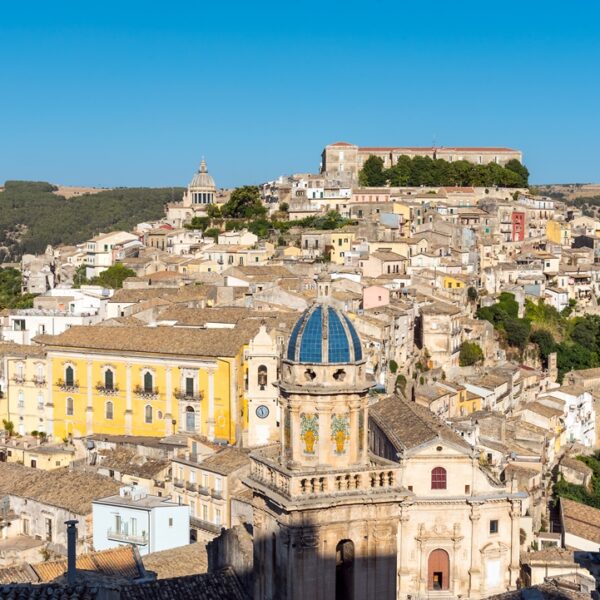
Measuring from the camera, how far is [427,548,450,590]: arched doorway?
27109mm

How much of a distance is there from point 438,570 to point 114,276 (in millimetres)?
35432

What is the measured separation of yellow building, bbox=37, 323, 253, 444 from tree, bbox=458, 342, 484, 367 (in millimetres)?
13504

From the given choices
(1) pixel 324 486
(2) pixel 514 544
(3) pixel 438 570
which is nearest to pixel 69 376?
(3) pixel 438 570

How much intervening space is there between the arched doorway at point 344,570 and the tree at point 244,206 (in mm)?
59371

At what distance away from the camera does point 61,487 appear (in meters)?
28.4

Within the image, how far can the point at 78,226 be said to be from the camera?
395 feet

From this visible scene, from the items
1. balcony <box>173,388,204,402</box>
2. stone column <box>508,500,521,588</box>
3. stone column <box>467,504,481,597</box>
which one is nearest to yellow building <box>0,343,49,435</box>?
balcony <box>173,388,204,402</box>

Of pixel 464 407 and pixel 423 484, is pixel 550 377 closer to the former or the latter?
pixel 464 407

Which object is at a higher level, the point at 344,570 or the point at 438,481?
the point at 344,570

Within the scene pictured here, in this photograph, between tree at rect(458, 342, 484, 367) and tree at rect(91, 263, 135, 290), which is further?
tree at rect(91, 263, 135, 290)

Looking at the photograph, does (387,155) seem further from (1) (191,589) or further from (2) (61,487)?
(1) (191,589)

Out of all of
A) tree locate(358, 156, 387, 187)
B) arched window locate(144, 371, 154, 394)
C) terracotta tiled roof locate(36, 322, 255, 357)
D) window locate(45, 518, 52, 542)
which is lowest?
window locate(45, 518, 52, 542)

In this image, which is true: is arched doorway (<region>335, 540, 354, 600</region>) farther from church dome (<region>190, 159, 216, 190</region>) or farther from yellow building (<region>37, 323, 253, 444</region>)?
church dome (<region>190, 159, 216, 190</region>)

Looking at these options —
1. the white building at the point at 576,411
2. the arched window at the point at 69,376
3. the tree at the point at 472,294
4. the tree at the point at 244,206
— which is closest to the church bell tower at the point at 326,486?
the arched window at the point at 69,376
